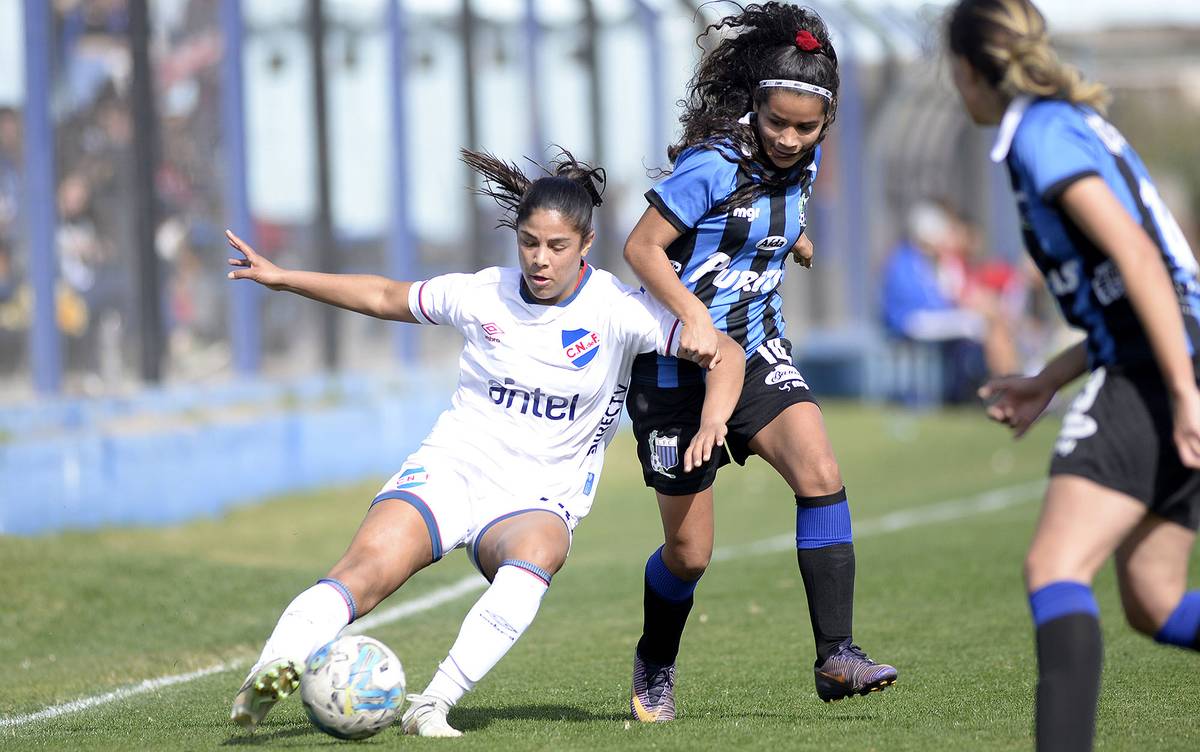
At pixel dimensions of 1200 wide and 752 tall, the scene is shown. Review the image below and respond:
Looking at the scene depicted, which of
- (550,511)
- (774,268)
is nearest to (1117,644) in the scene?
(774,268)

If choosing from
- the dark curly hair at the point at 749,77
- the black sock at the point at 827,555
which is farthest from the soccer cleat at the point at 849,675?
the dark curly hair at the point at 749,77

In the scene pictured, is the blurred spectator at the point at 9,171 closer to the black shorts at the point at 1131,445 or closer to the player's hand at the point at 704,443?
the player's hand at the point at 704,443

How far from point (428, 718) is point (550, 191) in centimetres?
156

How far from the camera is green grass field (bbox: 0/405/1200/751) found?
4785mm

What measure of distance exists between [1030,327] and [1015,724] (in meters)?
18.3

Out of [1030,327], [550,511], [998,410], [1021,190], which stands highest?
[1021,190]

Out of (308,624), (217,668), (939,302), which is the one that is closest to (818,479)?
(308,624)

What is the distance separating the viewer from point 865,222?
2211 centimetres

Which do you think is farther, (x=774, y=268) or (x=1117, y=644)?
(x=1117, y=644)

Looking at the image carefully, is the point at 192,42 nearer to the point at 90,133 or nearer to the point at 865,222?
the point at 90,133

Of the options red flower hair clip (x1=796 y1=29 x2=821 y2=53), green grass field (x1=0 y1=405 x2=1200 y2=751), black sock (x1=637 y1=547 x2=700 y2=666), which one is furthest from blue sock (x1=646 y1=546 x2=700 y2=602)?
red flower hair clip (x1=796 y1=29 x2=821 y2=53)

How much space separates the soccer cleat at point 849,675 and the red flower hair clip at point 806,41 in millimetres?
1817

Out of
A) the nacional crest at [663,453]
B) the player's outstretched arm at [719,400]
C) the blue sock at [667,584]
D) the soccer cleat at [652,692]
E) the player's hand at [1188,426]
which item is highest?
the player's hand at [1188,426]

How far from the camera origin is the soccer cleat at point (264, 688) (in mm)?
4227
